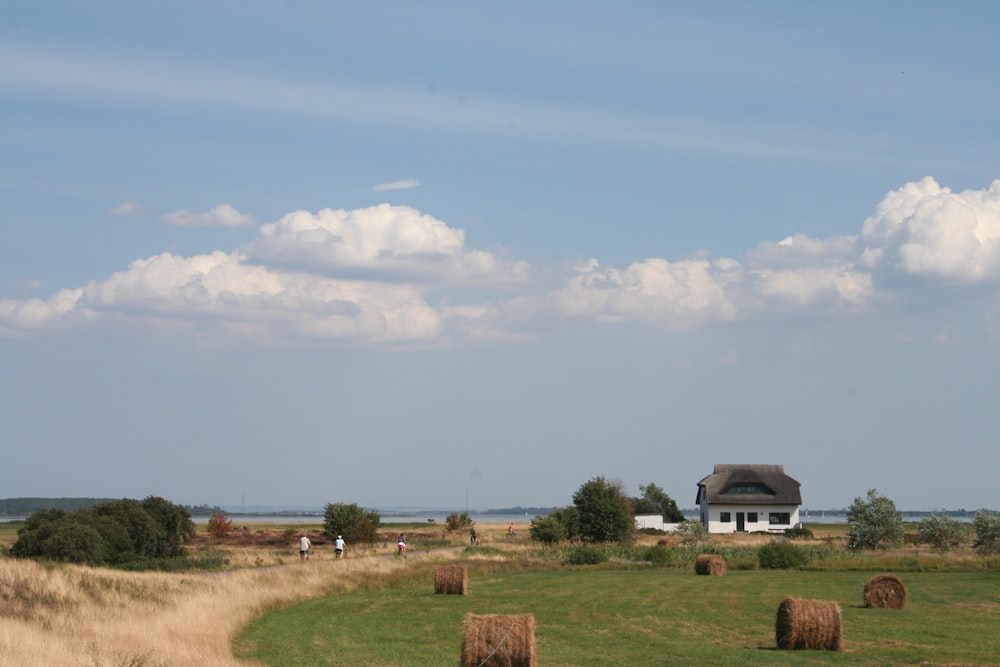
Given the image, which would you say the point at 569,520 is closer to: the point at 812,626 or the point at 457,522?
the point at 457,522

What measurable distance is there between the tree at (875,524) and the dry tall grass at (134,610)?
3334 cm

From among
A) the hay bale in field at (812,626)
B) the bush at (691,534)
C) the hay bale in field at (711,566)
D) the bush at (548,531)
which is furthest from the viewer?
the bush at (548,531)

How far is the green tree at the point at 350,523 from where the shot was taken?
238 ft

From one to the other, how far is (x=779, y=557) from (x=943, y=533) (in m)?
15.4

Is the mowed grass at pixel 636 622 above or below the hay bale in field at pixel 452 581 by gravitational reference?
below

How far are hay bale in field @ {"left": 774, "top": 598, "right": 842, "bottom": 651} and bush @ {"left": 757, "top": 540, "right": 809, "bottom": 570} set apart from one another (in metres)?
30.9

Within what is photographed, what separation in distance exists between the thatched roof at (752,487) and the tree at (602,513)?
18835 millimetres

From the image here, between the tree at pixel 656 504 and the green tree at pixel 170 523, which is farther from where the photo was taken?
the tree at pixel 656 504

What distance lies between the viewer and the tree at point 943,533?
61875mm

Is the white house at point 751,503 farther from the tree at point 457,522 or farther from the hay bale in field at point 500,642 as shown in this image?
the hay bale in field at point 500,642

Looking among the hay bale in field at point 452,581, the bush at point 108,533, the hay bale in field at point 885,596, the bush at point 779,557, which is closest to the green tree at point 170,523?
the bush at point 108,533

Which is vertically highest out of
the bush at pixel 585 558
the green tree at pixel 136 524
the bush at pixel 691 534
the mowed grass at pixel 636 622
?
the green tree at pixel 136 524

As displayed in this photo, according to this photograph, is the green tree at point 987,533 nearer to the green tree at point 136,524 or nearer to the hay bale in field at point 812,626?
the hay bale in field at point 812,626

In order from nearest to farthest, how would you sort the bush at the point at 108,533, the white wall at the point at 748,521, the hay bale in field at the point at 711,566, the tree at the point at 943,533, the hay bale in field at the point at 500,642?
the hay bale in field at the point at 500,642
the bush at the point at 108,533
the hay bale in field at the point at 711,566
the tree at the point at 943,533
the white wall at the point at 748,521
